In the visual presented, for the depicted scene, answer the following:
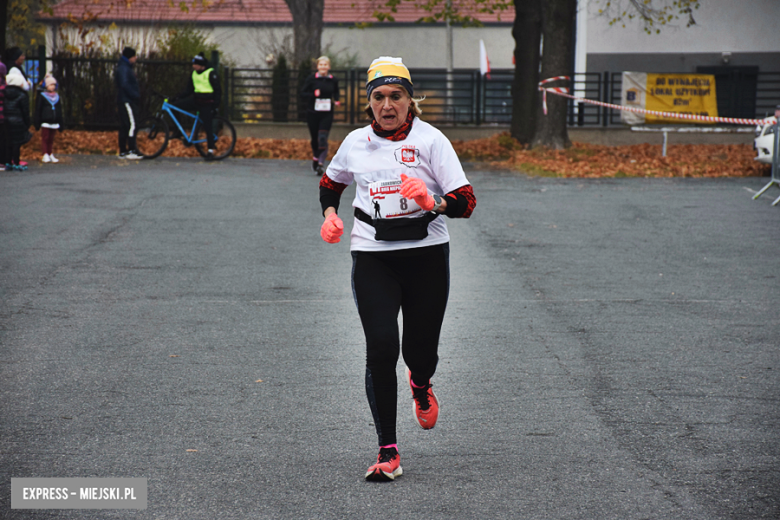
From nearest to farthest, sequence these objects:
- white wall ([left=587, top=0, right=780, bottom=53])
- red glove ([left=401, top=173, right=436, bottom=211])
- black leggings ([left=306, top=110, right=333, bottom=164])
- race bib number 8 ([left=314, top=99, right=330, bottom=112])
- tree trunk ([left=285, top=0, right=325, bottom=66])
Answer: red glove ([left=401, top=173, right=436, bottom=211]), race bib number 8 ([left=314, top=99, right=330, bottom=112]), black leggings ([left=306, top=110, right=333, bottom=164]), white wall ([left=587, top=0, right=780, bottom=53]), tree trunk ([left=285, top=0, right=325, bottom=66])

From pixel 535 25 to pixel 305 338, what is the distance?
53.1 ft

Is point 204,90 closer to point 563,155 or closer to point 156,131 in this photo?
point 156,131

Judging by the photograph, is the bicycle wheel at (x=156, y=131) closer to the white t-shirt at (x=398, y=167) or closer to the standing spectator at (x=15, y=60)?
the standing spectator at (x=15, y=60)

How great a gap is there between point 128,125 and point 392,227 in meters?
14.3

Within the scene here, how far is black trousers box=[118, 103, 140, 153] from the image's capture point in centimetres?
1672

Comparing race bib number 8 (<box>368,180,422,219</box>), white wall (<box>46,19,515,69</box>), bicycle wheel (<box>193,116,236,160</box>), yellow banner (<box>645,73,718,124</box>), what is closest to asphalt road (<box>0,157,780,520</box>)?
race bib number 8 (<box>368,180,422,219</box>)

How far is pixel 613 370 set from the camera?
5.61m

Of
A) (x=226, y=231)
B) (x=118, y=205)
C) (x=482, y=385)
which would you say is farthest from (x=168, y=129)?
(x=482, y=385)

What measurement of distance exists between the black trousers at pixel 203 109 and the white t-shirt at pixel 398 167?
44.1 feet

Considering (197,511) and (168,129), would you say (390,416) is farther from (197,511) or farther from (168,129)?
(168,129)

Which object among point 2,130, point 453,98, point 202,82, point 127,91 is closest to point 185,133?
point 202,82

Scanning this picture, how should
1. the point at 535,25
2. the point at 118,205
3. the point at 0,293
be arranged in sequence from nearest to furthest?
the point at 0,293, the point at 118,205, the point at 535,25

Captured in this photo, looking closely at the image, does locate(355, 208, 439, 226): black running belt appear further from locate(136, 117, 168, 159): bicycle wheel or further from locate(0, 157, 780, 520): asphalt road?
locate(136, 117, 168, 159): bicycle wheel

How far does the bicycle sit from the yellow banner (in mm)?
10421
